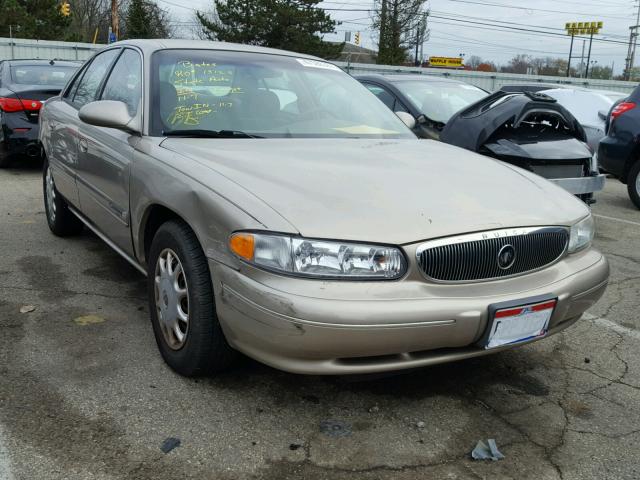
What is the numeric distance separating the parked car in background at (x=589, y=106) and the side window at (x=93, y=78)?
6878 millimetres

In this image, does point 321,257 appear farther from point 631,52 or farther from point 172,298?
point 631,52

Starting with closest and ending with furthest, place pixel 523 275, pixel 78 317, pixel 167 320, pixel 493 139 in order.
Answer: pixel 523 275 < pixel 167 320 < pixel 78 317 < pixel 493 139

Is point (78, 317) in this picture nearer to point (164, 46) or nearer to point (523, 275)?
point (164, 46)

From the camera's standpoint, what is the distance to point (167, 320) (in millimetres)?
2943

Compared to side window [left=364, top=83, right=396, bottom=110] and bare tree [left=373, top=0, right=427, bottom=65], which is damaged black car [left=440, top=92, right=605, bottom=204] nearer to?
side window [left=364, top=83, right=396, bottom=110]

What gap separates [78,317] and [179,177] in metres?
1.35

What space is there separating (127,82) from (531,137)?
11.7ft

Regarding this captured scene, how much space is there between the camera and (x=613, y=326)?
3.82 meters

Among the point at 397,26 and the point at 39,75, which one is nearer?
the point at 39,75

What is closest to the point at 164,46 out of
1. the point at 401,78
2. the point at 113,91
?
the point at 113,91

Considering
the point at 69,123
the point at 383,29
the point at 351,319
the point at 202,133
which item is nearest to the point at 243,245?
the point at 351,319

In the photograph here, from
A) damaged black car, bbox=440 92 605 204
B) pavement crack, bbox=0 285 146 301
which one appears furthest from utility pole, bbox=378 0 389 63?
pavement crack, bbox=0 285 146 301

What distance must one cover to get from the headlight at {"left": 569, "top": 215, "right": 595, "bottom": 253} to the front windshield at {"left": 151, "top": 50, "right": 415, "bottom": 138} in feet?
4.05

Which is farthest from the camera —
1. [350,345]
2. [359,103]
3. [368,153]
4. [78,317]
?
[359,103]
